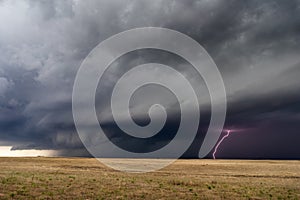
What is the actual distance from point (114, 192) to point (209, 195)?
895 cm

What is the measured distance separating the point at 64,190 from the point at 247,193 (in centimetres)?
1814

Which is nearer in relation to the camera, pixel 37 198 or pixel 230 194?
pixel 37 198

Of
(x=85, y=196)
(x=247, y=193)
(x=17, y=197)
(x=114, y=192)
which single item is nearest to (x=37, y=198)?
(x=17, y=197)

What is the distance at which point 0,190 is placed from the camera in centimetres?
2516

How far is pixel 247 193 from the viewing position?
1128 inches

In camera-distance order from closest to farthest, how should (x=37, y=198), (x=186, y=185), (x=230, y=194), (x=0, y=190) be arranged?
1. (x=37, y=198)
2. (x=0, y=190)
3. (x=230, y=194)
4. (x=186, y=185)

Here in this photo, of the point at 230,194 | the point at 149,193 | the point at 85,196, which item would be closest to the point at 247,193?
the point at 230,194

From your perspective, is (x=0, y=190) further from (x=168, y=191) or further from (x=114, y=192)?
(x=168, y=191)

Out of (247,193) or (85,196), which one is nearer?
(85,196)

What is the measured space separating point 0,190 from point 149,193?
1343 centimetres

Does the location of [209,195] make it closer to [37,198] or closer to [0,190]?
[37,198]

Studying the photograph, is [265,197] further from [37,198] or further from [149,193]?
[37,198]

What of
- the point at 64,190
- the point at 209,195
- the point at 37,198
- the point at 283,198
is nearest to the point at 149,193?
the point at 209,195

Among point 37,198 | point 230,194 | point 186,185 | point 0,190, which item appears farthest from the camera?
point 186,185
